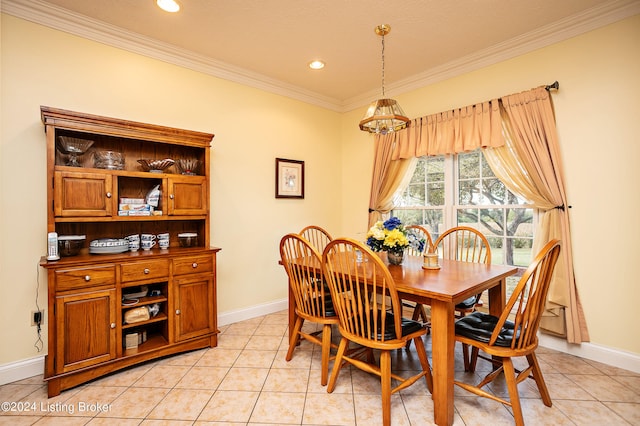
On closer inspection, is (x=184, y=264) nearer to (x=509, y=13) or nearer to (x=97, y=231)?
(x=97, y=231)

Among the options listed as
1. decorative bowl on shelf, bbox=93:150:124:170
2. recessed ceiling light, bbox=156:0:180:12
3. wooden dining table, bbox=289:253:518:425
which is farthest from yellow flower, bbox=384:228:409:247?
recessed ceiling light, bbox=156:0:180:12

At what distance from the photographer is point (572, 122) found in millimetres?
2533

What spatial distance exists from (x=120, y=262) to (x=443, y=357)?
2.26 meters

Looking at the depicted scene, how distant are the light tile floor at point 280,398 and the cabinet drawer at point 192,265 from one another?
72 centimetres

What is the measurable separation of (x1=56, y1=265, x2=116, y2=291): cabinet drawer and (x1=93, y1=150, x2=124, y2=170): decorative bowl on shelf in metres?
0.81

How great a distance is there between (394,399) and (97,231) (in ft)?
8.59

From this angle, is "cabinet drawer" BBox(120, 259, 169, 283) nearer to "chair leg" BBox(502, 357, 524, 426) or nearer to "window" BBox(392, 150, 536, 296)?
"chair leg" BBox(502, 357, 524, 426)

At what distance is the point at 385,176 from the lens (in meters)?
3.83

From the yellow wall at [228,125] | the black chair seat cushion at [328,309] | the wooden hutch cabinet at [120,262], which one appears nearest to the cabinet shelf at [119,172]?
the wooden hutch cabinet at [120,262]

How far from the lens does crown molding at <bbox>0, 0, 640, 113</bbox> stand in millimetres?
2293

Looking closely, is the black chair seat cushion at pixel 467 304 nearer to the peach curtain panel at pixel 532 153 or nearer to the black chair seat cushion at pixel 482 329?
the black chair seat cushion at pixel 482 329

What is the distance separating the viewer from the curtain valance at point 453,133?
292 cm

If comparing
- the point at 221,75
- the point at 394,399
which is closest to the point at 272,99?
the point at 221,75

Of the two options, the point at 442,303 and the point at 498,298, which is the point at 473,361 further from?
the point at 442,303
